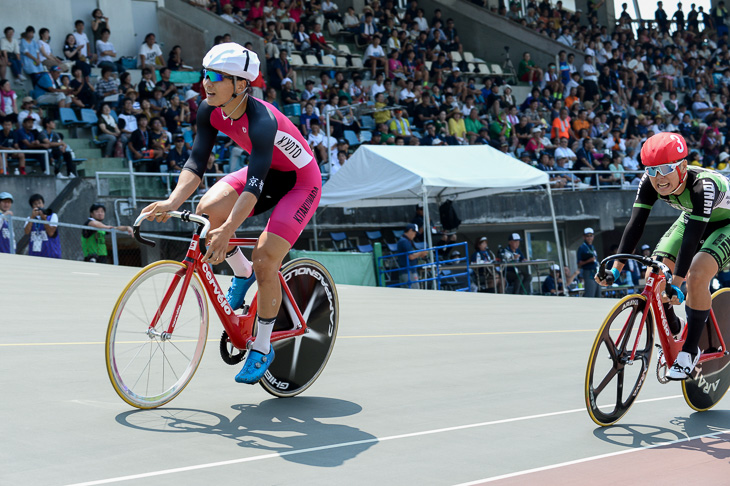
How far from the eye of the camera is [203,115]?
450 cm

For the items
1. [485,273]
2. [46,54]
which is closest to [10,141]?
[46,54]

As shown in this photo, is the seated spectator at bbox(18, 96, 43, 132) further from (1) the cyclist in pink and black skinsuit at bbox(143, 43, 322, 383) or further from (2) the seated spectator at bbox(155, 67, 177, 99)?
(1) the cyclist in pink and black skinsuit at bbox(143, 43, 322, 383)

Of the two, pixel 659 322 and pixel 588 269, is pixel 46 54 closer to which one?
pixel 588 269


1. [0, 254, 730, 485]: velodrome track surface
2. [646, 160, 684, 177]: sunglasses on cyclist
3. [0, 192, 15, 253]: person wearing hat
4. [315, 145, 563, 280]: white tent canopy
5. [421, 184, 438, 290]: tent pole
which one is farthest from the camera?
[315, 145, 563, 280]: white tent canopy

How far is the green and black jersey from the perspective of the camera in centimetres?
465

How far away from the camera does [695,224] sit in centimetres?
465

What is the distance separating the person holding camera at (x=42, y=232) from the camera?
1320 cm

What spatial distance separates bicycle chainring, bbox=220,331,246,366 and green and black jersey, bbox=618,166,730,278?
6.89ft

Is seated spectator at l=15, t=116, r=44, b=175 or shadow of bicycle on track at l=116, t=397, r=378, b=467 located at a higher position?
seated spectator at l=15, t=116, r=44, b=175

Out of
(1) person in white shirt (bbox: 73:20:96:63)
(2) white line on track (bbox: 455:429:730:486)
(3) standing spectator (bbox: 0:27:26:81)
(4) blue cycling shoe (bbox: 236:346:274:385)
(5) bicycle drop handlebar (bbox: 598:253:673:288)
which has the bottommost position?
(2) white line on track (bbox: 455:429:730:486)

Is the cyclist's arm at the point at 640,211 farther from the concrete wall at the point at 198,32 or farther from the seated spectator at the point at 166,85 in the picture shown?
the concrete wall at the point at 198,32

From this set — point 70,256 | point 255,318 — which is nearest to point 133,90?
point 70,256

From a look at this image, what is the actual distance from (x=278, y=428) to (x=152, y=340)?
0.73 m

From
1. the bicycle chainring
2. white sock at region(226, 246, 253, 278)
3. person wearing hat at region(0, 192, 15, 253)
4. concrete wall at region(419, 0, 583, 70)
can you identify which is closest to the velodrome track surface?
the bicycle chainring
